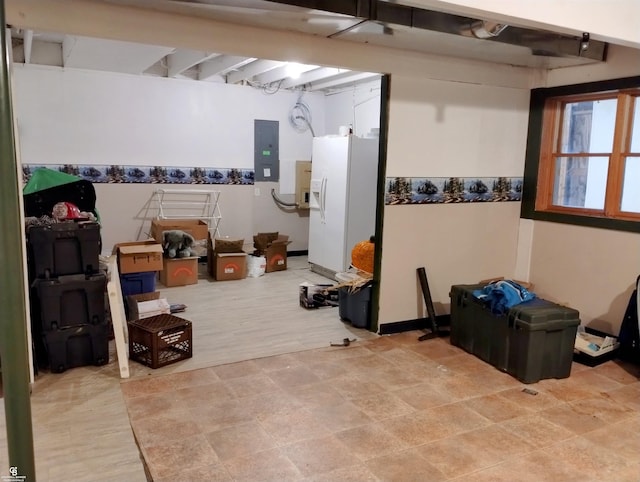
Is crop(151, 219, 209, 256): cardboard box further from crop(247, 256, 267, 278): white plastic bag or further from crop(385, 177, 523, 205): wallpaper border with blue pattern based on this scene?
crop(385, 177, 523, 205): wallpaper border with blue pattern

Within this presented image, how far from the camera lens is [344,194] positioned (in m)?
6.07

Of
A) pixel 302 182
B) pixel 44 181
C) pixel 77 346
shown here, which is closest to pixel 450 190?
pixel 77 346

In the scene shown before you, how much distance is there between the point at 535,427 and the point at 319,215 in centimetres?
411

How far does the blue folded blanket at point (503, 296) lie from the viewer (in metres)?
3.77

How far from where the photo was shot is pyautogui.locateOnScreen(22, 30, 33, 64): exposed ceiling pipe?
511 centimetres

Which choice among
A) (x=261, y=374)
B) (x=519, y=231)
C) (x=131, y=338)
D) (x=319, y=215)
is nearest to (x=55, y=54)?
(x=319, y=215)

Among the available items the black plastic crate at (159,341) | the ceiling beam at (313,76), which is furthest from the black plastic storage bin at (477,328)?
the ceiling beam at (313,76)

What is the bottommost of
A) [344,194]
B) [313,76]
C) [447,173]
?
[344,194]

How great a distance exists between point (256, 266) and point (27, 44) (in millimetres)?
3645

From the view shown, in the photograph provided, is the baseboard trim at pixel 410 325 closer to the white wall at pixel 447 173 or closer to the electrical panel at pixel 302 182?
the white wall at pixel 447 173

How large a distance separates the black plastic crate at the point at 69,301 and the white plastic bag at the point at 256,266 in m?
3.13

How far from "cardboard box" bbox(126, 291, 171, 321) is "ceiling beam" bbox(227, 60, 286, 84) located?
9.50 ft

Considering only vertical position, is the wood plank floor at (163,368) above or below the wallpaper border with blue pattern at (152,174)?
below

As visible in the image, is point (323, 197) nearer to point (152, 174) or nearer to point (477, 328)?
point (152, 174)
